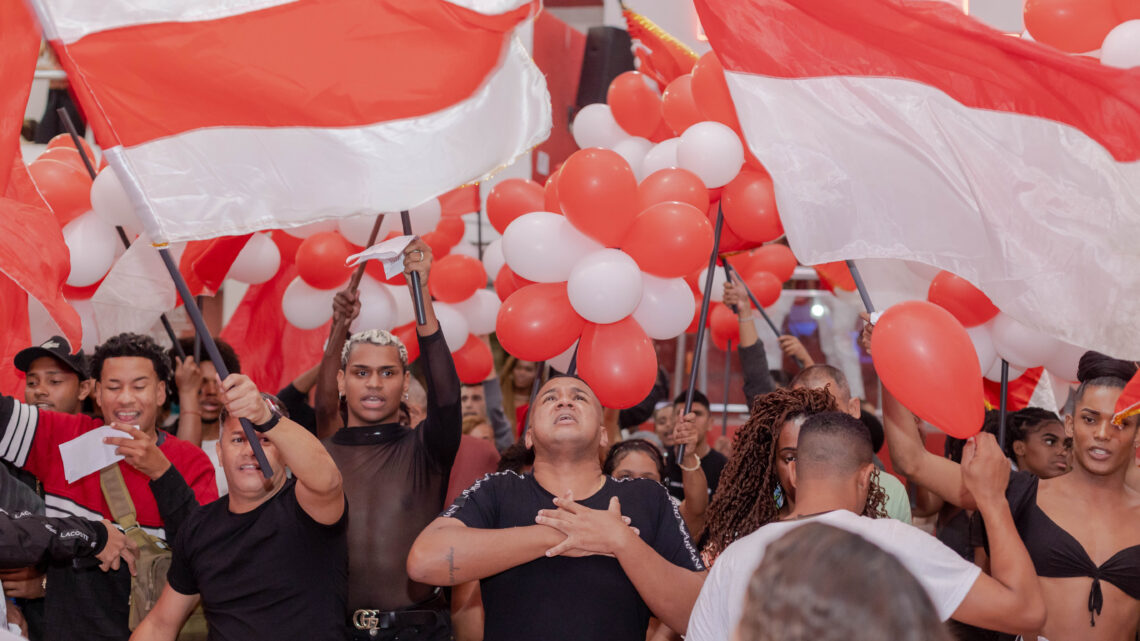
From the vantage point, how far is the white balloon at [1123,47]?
141 inches

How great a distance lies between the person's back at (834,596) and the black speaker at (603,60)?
8.52 m

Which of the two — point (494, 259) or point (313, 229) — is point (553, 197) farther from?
point (494, 259)

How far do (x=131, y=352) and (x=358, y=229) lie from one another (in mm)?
1148

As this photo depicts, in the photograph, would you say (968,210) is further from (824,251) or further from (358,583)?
(358,583)

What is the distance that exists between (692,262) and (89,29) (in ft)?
6.83

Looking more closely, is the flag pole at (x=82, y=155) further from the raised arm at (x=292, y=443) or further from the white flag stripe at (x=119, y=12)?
the raised arm at (x=292, y=443)

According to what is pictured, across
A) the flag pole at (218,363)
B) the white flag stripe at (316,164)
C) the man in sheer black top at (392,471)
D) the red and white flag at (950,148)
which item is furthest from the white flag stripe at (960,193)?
the flag pole at (218,363)

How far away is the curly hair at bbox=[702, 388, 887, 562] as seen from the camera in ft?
10.6

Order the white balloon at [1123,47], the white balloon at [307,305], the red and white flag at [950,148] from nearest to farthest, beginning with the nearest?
the red and white flag at [950,148] < the white balloon at [1123,47] < the white balloon at [307,305]

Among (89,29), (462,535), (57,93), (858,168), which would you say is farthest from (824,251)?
(57,93)

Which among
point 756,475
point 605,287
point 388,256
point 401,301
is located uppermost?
point 388,256

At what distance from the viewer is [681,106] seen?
4.84 meters

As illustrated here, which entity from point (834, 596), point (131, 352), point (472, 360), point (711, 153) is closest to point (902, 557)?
point (834, 596)

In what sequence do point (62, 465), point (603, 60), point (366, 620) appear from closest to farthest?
point (366, 620)
point (62, 465)
point (603, 60)
